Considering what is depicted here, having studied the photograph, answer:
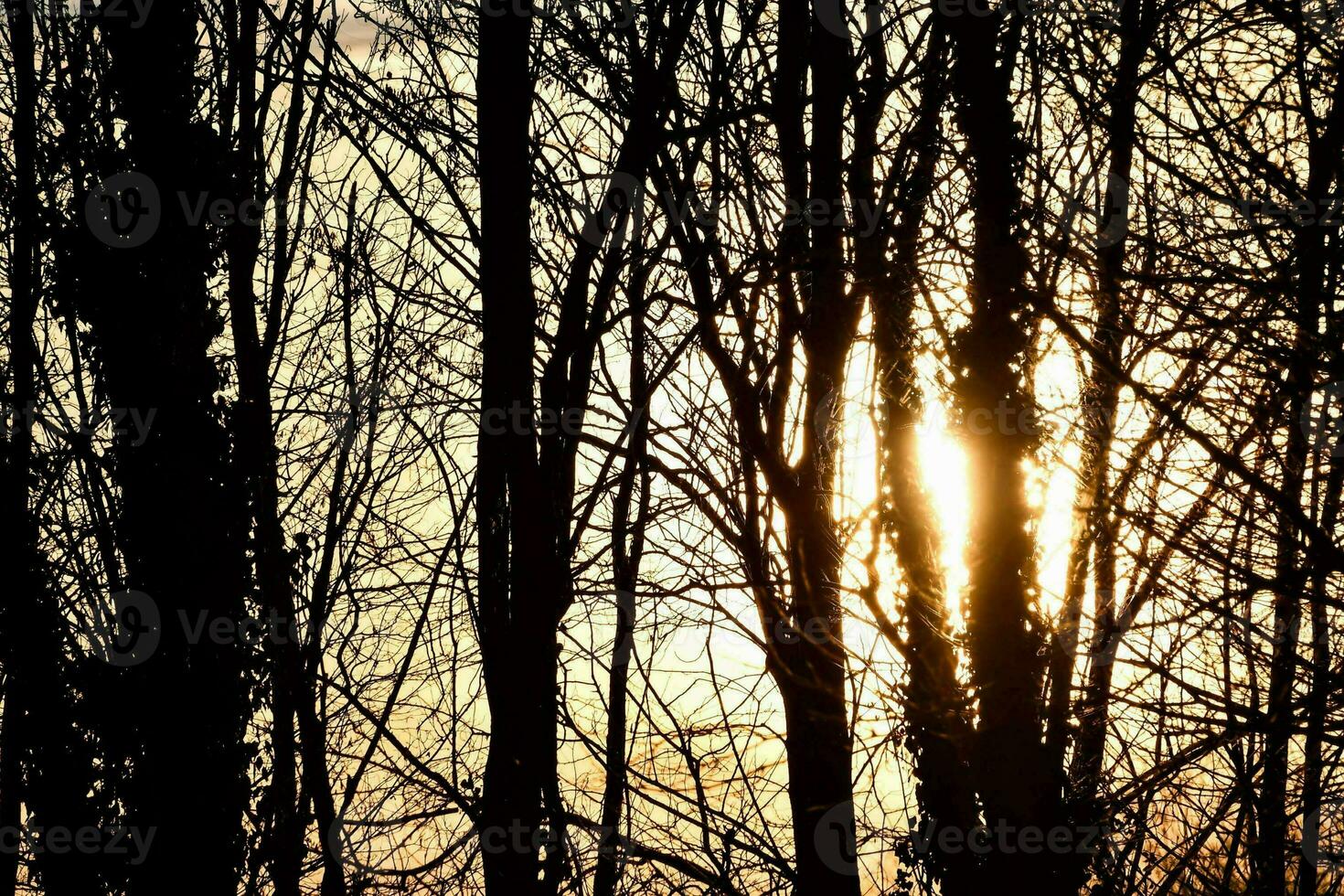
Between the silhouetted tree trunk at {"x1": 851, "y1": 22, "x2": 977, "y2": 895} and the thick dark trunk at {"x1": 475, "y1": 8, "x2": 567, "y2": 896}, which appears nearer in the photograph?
the thick dark trunk at {"x1": 475, "y1": 8, "x2": 567, "y2": 896}

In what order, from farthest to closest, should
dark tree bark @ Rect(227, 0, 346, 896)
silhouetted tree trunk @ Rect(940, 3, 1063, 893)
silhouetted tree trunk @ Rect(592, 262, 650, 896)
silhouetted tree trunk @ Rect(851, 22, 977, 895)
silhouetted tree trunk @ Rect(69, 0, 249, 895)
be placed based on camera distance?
silhouetted tree trunk @ Rect(69, 0, 249, 895) → dark tree bark @ Rect(227, 0, 346, 896) → silhouetted tree trunk @ Rect(592, 262, 650, 896) → silhouetted tree trunk @ Rect(851, 22, 977, 895) → silhouetted tree trunk @ Rect(940, 3, 1063, 893)

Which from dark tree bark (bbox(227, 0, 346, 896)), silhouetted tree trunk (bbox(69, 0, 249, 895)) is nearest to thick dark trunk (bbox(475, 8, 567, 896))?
dark tree bark (bbox(227, 0, 346, 896))

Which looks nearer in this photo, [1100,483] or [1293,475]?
[1100,483]

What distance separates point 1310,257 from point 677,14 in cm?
361

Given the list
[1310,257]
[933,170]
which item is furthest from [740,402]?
[1310,257]

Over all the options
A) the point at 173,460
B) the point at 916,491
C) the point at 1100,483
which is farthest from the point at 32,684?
Result: the point at 1100,483

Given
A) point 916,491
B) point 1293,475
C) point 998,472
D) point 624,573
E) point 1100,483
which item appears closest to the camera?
point 998,472

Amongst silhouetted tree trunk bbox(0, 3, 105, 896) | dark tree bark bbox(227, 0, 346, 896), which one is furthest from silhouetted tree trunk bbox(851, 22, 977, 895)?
silhouetted tree trunk bbox(0, 3, 105, 896)

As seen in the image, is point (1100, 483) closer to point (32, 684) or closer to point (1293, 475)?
point (1293, 475)

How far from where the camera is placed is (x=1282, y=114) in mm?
6184

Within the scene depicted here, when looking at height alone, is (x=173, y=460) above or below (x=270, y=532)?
above

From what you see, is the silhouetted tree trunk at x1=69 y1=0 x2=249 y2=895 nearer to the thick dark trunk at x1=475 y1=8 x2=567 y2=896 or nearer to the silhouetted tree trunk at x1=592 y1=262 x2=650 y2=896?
the silhouetted tree trunk at x1=592 y1=262 x2=650 y2=896

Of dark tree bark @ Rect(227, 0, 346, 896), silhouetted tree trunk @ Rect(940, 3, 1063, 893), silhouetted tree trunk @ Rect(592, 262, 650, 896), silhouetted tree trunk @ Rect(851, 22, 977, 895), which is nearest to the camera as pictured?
silhouetted tree trunk @ Rect(940, 3, 1063, 893)

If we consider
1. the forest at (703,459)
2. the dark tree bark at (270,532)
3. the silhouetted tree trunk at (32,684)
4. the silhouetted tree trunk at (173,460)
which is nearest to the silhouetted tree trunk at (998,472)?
the forest at (703,459)
